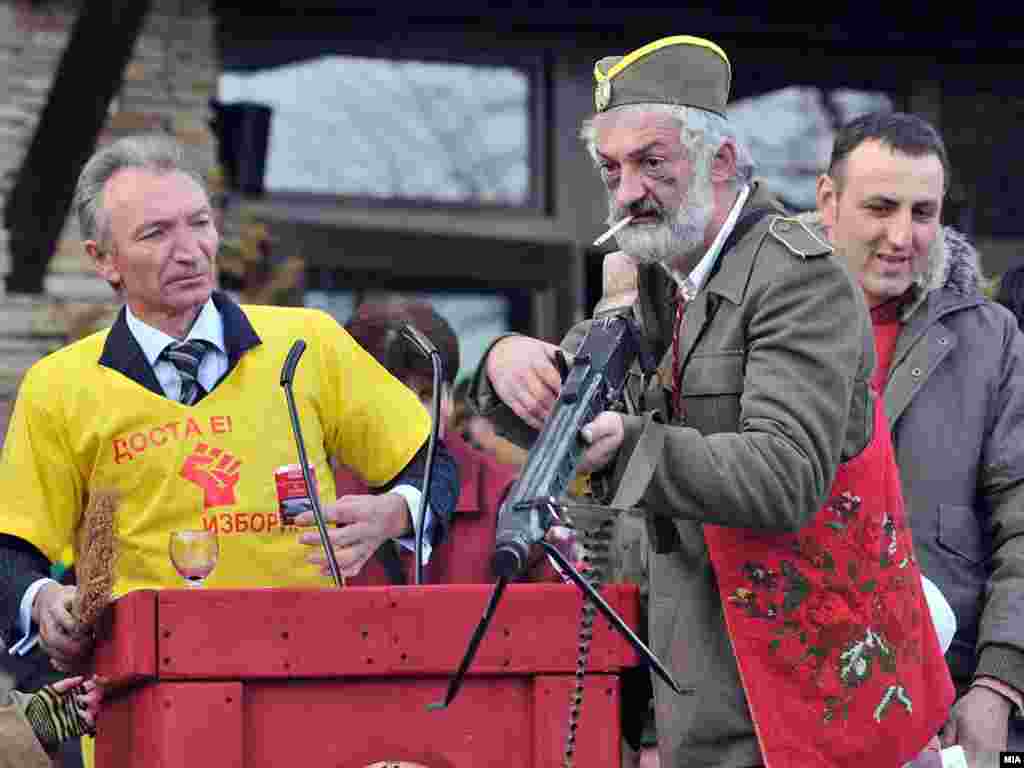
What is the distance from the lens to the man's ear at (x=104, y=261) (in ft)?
13.2

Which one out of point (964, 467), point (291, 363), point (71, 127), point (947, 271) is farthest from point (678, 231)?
point (71, 127)

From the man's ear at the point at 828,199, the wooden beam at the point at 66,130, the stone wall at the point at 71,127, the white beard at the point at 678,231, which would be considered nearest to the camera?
the white beard at the point at 678,231

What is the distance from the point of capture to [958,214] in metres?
9.29

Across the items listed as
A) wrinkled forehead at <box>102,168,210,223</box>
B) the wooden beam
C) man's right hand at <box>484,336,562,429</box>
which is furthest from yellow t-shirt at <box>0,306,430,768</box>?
the wooden beam

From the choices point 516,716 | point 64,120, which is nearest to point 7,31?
point 64,120

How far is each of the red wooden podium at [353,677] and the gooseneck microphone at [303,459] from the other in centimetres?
36

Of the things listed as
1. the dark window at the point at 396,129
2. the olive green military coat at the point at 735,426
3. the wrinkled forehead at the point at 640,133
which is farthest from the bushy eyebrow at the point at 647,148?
the dark window at the point at 396,129

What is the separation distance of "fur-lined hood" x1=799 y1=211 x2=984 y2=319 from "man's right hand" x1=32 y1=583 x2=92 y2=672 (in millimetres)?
1645

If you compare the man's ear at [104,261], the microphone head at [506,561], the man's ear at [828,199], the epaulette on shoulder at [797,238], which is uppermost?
the epaulette on shoulder at [797,238]

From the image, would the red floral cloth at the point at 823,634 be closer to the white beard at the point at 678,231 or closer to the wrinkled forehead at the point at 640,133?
the white beard at the point at 678,231

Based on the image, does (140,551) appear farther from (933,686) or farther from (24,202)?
(24,202)

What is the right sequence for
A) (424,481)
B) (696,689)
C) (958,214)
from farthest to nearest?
(958,214)
(424,481)
(696,689)

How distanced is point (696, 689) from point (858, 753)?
0.84 ft

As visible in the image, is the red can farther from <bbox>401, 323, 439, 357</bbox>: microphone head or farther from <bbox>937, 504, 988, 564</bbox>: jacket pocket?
<bbox>937, 504, 988, 564</bbox>: jacket pocket
